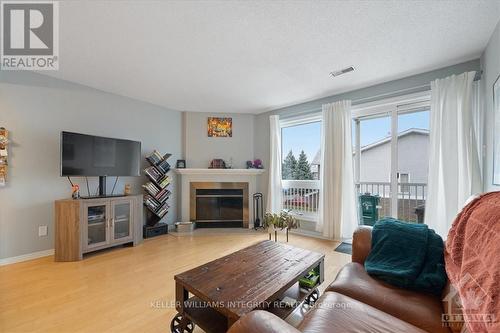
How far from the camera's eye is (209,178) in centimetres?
421

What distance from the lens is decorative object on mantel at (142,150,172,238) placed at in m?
3.60

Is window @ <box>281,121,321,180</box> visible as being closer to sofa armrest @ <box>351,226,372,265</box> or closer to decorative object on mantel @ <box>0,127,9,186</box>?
sofa armrest @ <box>351,226,372,265</box>

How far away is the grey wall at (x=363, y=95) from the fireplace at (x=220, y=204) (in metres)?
0.49

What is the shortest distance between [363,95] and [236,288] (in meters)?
3.12

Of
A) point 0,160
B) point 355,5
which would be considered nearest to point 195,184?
point 0,160

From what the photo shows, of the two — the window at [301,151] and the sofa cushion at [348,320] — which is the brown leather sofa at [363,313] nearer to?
the sofa cushion at [348,320]

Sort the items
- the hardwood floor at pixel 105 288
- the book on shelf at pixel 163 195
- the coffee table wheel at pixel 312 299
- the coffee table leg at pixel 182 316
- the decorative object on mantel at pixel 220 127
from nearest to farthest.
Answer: the coffee table leg at pixel 182 316, the hardwood floor at pixel 105 288, the coffee table wheel at pixel 312 299, the book on shelf at pixel 163 195, the decorative object on mantel at pixel 220 127

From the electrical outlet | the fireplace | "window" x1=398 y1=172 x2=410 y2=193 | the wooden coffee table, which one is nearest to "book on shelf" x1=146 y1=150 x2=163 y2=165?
the fireplace

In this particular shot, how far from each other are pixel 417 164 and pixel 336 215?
4.18 ft

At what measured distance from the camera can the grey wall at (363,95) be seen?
250 cm

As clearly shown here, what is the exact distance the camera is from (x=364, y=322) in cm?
97

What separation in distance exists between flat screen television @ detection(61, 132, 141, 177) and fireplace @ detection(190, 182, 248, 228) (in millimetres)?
1248

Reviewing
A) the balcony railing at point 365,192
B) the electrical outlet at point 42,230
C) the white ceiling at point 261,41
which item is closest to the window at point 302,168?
the balcony railing at point 365,192

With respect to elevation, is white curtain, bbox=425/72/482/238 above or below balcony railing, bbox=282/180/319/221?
above
